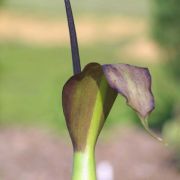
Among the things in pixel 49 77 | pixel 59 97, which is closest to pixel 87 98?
pixel 59 97

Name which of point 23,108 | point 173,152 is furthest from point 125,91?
point 23,108

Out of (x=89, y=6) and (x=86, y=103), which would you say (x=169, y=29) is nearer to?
(x=86, y=103)

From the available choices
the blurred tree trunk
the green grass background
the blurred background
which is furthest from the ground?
the blurred tree trunk

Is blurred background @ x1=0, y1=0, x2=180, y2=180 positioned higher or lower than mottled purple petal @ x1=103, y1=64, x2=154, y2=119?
lower

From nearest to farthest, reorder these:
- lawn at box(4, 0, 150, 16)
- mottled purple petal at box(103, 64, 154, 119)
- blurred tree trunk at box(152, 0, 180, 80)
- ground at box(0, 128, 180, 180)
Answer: mottled purple petal at box(103, 64, 154, 119) < ground at box(0, 128, 180, 180) < blurred tree trunk at box(152, 0, 180, 80) < lawn at box(4, 0, 150, 16)

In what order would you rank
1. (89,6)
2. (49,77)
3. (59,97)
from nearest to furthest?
(59,97) < (49,77) < (89,6)

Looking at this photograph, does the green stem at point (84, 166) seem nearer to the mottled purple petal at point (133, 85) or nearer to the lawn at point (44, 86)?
the mottled purple petal at point (133, 85)

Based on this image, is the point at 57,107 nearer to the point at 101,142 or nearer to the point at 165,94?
the point at 165,94

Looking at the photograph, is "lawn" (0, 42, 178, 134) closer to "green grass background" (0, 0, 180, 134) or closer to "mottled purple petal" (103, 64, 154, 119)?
"green grass background" (0, 0, 180, 134)
